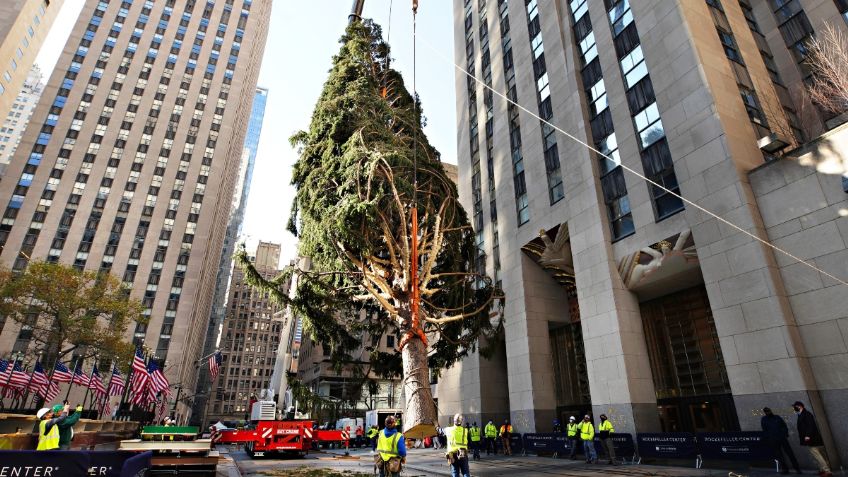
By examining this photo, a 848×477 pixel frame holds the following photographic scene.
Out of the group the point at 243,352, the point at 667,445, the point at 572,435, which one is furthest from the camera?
the point at 243,352

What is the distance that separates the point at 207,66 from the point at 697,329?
3750 inches

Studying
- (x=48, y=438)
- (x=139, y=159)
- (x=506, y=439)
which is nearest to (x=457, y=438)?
(x=48, y=438)

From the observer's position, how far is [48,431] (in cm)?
958

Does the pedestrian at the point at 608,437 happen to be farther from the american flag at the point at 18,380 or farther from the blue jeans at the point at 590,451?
the american flag at the point at 18,380

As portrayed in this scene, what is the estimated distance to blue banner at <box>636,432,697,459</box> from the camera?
1522 cm

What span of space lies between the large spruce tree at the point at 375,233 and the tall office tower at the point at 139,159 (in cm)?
5360

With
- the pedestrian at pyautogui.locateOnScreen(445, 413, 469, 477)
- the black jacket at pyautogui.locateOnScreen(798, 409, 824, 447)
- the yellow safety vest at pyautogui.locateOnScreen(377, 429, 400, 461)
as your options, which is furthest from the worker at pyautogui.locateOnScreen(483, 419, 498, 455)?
the yellow safety vest at pyautogui.locateOnScreen(377, 429, 400, 461)

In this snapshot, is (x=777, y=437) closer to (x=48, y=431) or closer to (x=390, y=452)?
(x=390, y=452)

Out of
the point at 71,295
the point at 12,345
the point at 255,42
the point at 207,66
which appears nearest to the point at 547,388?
the point at 71,295

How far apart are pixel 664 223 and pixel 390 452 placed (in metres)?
16.8

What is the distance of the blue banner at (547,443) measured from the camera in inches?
787

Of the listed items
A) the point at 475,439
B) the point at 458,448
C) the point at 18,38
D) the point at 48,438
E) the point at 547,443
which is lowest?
the point at 547,443

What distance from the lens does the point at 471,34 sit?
43.2 m

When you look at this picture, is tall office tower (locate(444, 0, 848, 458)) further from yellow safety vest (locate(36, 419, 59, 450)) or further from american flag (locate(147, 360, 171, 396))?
american flag (locate(147, 360, 171, 396))
